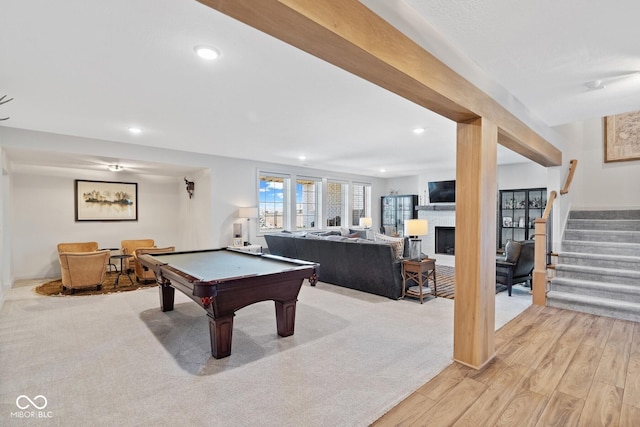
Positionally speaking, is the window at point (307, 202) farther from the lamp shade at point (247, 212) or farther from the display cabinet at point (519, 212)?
the display cabinet at point (519, 212)

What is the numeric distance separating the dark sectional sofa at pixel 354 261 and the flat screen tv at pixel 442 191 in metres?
4.31

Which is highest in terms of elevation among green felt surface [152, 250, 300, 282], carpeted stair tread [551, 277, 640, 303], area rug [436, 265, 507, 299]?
green felt surface [152, 250, 300, 282]

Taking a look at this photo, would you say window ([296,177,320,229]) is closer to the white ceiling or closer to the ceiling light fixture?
the white ceiling

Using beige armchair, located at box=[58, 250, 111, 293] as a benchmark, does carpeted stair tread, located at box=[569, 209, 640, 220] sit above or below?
above

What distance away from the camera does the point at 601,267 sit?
15.1ft

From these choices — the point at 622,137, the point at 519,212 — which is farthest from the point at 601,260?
the point at 519,212

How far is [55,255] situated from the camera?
21.2 ft

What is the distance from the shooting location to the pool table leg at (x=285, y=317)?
3.29 m

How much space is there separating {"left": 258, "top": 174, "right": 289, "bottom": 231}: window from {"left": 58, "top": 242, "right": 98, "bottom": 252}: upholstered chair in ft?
11.3

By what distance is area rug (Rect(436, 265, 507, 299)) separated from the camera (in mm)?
5043

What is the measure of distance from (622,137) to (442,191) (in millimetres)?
3801

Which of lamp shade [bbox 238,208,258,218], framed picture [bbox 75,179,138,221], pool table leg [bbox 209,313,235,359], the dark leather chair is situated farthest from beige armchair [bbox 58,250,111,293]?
the dark leather chair

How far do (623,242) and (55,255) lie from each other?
10320 mm

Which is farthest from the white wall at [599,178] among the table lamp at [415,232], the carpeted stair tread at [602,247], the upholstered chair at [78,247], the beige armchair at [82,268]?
the upholstered chair at [78,247]
